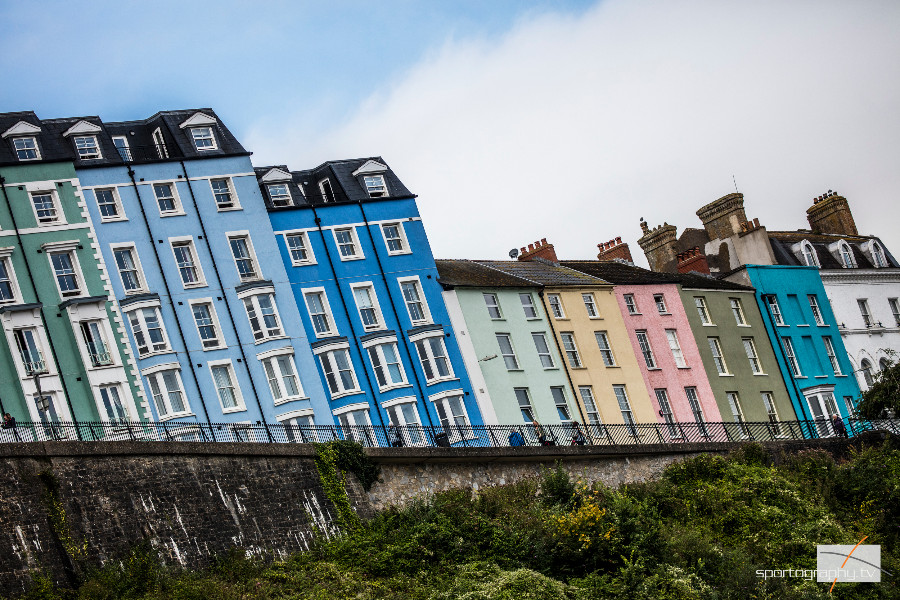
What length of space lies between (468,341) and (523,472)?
39.1 ft

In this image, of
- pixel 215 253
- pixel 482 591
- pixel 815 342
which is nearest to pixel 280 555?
pixel 482 591

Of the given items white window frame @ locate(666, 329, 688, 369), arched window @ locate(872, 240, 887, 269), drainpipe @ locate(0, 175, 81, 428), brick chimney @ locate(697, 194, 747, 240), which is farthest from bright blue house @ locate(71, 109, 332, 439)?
arched window @ locate(872, 240, 887, 269)

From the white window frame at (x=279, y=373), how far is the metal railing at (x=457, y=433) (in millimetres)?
2204

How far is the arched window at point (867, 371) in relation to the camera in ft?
229

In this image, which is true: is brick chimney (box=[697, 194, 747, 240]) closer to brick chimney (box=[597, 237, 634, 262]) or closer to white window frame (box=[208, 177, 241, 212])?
brick chimney (box=[597, 237, 634, 262])

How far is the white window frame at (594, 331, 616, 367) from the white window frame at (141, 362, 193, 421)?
19565mm

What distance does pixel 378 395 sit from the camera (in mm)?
52750

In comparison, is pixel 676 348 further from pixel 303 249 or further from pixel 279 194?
pixel 279 194

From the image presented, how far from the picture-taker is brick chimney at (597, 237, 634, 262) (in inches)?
2901

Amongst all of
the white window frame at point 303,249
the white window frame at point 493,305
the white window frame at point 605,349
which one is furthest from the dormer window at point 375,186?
the white window frame at point 605,349

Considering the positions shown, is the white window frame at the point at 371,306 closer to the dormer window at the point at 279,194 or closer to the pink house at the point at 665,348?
the dormer window at the point at 279,194

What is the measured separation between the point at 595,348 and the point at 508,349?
15.5 feet

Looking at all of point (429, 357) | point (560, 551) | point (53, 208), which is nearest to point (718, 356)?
point (429, 357)

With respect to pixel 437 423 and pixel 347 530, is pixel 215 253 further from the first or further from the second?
pixel 347 530
